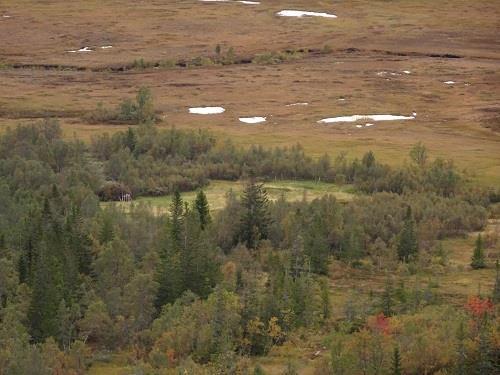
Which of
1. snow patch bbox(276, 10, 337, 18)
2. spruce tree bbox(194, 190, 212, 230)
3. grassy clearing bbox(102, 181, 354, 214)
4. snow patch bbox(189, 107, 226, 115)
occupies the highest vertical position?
snow patch bbox(276, 10, 337, 18)

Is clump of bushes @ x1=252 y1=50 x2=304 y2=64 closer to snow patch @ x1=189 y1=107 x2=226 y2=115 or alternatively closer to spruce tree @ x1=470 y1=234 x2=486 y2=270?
snow patch @ x1=189 y1=107 x2=226 y2=115

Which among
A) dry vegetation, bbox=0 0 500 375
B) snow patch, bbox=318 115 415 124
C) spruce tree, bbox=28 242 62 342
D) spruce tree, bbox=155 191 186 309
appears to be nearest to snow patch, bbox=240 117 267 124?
dry vegetation, bbox=0 0 500 375

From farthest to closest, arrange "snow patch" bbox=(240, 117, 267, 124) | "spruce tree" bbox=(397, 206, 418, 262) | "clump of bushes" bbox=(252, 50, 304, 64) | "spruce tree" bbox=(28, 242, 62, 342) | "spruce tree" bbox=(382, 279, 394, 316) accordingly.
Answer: "clump of bushes" bbox=(252, 50, 304, 64) → "snow patch" bbox=(240, 117, 267, 124) → "spruce tree" bbox=(397, 206, 418, 262) → "spruce tree" bbox=(382, 279, 394, 316) → "spruce tree" bbox=(28, 242, 62, 342)

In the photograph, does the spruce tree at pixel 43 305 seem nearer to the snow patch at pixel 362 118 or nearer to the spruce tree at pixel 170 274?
the spruce tree at pixel 170 274

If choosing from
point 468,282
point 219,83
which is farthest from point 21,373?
point 219,83

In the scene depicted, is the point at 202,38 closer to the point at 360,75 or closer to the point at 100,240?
the point at 360,75

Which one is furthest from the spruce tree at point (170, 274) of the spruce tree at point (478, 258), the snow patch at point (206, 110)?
the snow patch at point (206, 110)

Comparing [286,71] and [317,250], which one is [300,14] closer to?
[286,71]
